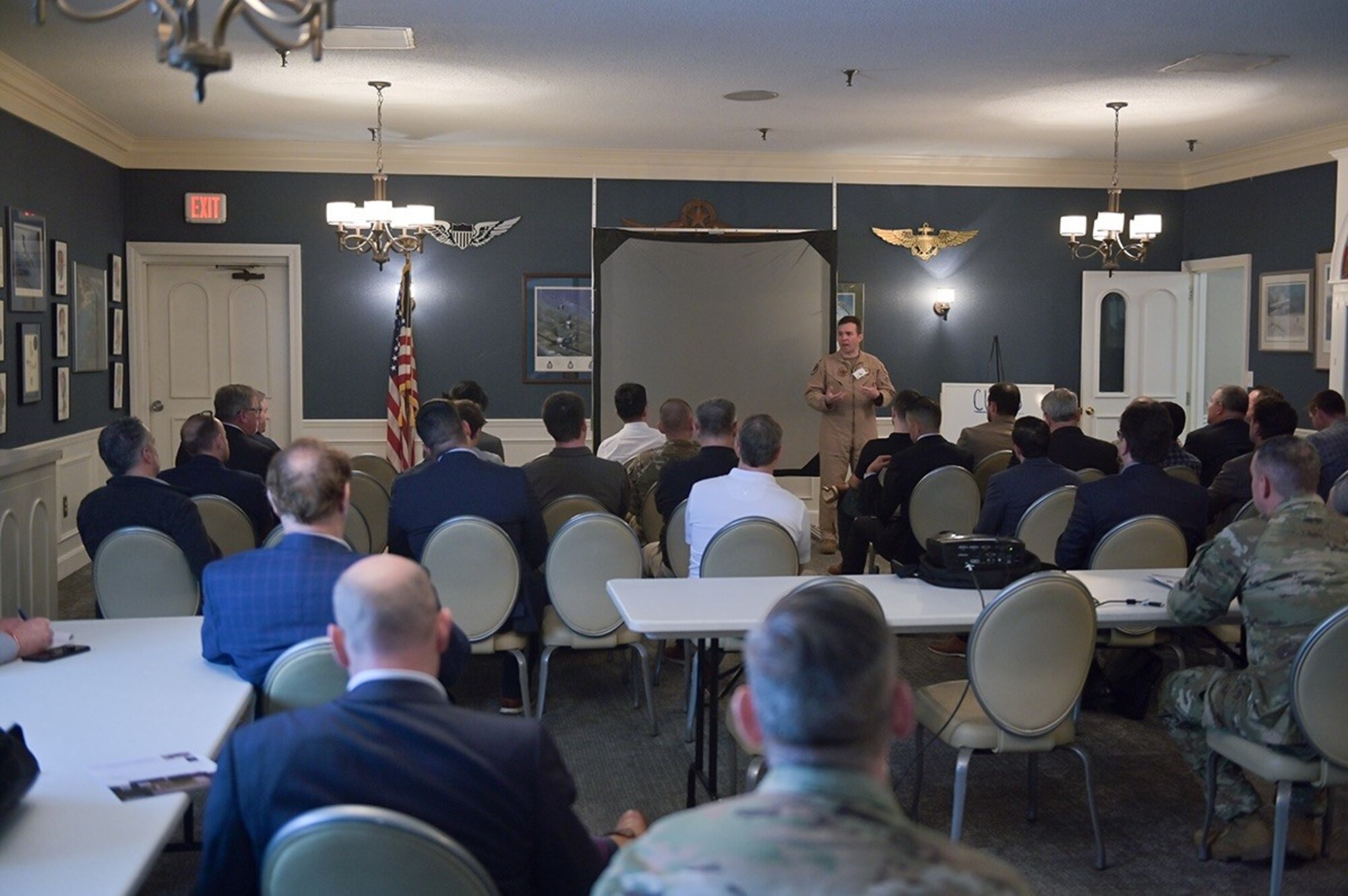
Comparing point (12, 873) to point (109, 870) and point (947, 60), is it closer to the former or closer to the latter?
point (109, 870)

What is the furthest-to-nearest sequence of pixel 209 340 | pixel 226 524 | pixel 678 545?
pixel 209 340 < pixel 678 545 < pixel 226 524

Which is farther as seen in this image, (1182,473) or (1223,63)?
(1223,63)

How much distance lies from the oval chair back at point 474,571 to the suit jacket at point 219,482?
1152 millimetres

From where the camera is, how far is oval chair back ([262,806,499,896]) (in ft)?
5.74

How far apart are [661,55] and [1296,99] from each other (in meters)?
3.98

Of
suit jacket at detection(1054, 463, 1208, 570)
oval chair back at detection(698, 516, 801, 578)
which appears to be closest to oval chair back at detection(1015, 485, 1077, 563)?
suit jacket at detection(1054, 463, 1208, 570)

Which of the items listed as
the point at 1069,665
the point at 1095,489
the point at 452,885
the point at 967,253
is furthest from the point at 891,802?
the point at 967,253

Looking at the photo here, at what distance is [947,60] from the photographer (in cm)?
686

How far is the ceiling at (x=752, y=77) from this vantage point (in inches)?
232

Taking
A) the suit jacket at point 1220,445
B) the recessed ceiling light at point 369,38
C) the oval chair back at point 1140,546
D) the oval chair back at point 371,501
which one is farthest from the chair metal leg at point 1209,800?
the recessed ceiling light at point 369,38

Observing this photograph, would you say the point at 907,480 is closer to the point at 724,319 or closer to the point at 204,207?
the point at 724,319

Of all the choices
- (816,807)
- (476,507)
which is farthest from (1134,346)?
(816,807)

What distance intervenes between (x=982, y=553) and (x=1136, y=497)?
42.4 inches

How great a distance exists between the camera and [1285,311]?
9.59 meters
